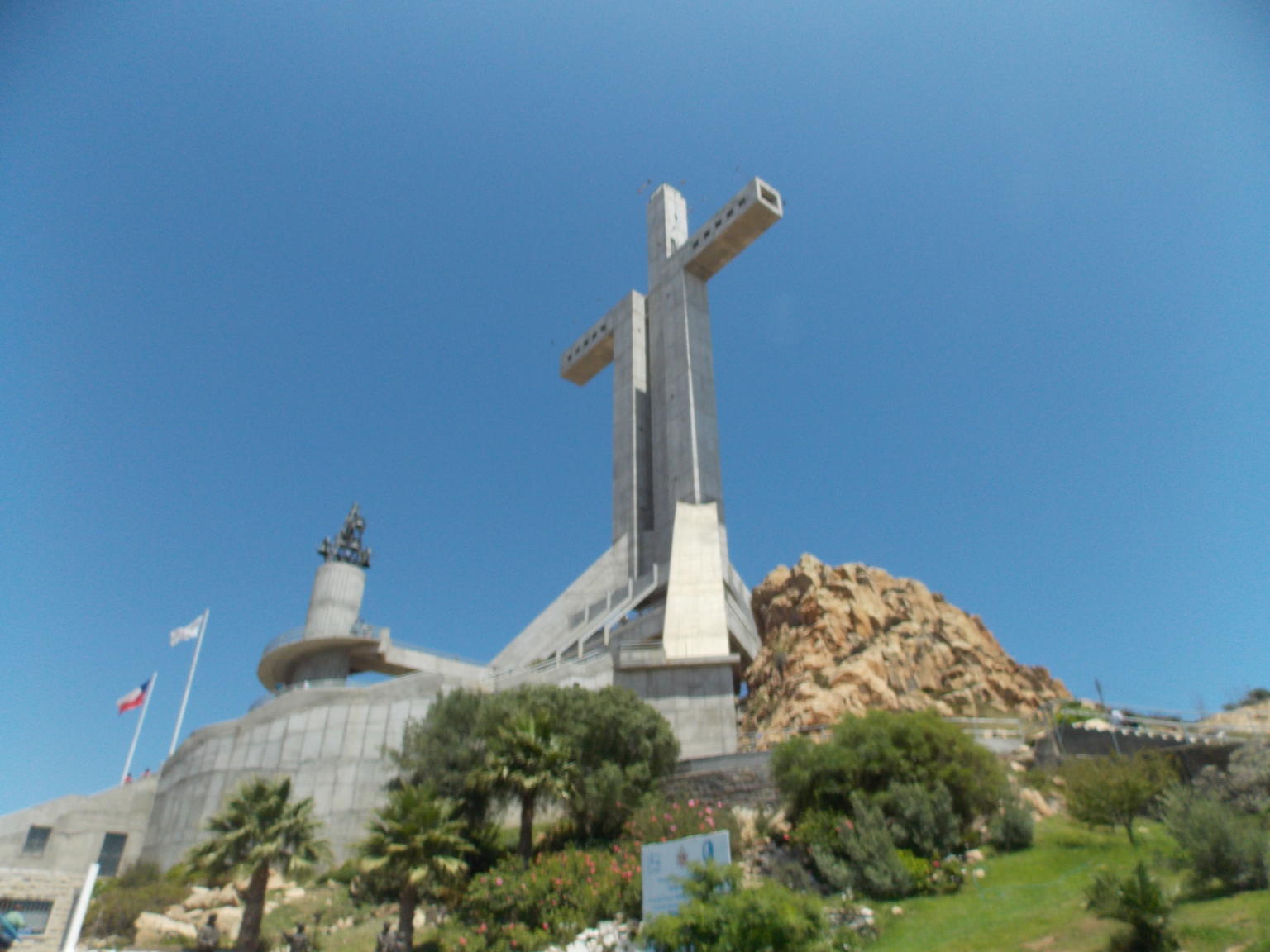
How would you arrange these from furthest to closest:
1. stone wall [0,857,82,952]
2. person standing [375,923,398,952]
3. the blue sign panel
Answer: person standing [375,923,398,952] < stone wall [0,857,82,952] < the blue sign panel

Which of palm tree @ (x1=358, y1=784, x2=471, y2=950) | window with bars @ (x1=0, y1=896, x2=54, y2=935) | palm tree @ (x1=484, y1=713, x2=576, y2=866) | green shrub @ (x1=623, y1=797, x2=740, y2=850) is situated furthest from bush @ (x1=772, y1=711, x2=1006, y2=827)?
window with bars @ (x1=0, y1=896, x2=54, y2=935)

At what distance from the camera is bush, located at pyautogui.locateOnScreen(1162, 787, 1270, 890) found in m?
11.6

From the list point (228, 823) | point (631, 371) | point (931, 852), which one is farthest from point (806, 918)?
point (631, 371)

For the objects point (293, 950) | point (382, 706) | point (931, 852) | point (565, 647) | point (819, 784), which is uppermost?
point (565, 647)

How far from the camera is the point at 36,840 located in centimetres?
2658

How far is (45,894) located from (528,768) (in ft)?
31.7

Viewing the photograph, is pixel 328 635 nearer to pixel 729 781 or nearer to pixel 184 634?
pixel 184 634

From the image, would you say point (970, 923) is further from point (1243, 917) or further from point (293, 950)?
point (293, 950)

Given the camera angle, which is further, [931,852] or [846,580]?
[846,580]

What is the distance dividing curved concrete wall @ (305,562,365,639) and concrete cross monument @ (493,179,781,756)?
7021mm

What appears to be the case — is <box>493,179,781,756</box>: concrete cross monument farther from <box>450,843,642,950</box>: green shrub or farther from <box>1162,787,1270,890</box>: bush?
<box>1162,787,1270,890</box>: bush

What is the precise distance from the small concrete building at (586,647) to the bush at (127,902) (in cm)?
179

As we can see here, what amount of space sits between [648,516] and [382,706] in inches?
789

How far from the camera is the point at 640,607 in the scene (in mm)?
38688
